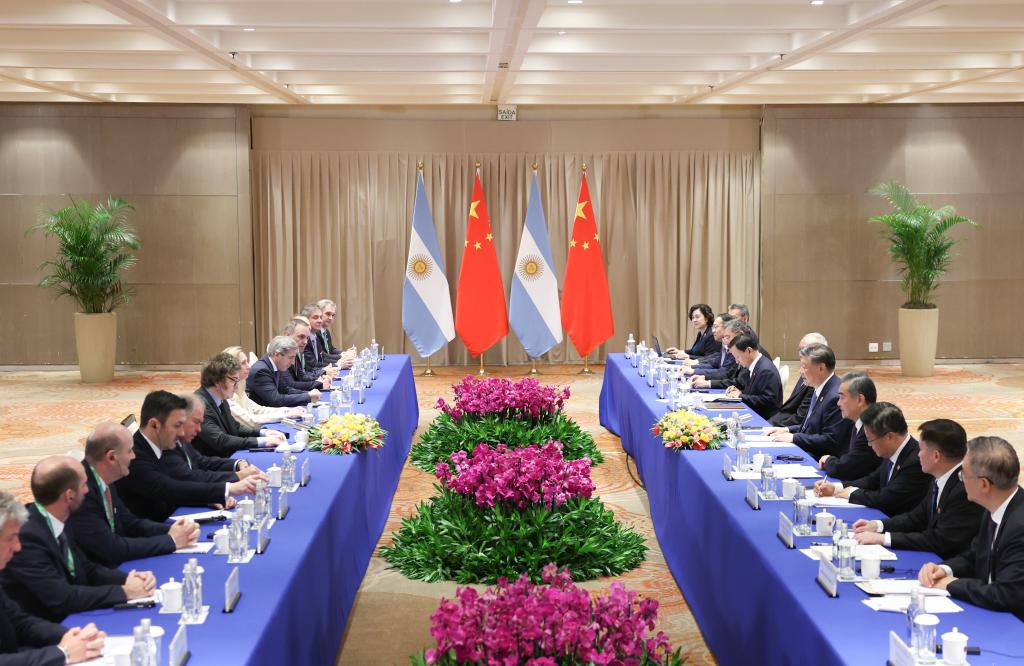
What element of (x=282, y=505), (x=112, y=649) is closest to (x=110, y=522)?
(x=282, y=505)

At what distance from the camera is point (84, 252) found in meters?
13.0

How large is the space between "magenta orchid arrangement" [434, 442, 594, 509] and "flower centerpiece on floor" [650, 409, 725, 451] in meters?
0.55

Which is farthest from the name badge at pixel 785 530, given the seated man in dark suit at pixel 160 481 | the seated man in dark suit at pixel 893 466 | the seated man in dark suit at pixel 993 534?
the seated man in dark suit at pixel 160 481

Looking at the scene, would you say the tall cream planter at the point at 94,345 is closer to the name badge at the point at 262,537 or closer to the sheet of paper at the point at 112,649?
the name badge at the point at 262,537

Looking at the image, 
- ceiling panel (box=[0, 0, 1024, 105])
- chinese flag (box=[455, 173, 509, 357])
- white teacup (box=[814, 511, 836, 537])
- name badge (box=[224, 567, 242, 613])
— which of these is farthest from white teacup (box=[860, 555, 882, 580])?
chinese flag (box=[455, 173, 509, 357])

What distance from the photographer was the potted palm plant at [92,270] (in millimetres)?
13016

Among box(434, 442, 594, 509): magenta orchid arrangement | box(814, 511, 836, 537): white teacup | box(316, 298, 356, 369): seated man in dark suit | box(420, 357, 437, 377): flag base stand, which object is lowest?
box(420, 357, 437, 377): flag base stand

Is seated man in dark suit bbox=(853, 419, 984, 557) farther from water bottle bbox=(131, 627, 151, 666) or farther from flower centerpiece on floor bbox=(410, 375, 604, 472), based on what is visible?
flower centerpiece on floor bbox=(410, 375, 604, 472)

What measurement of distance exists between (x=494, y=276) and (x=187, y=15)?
6238 millimetres

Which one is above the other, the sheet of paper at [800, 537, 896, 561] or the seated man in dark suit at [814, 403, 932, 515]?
the seated man in dark suit at [814, 403, 932, 515]

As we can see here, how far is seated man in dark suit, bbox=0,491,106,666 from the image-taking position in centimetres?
312

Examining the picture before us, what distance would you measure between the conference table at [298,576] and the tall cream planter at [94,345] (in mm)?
7234

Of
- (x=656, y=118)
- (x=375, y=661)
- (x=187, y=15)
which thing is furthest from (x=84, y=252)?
(x=375, y=661)

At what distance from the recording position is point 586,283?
44.8 feet
